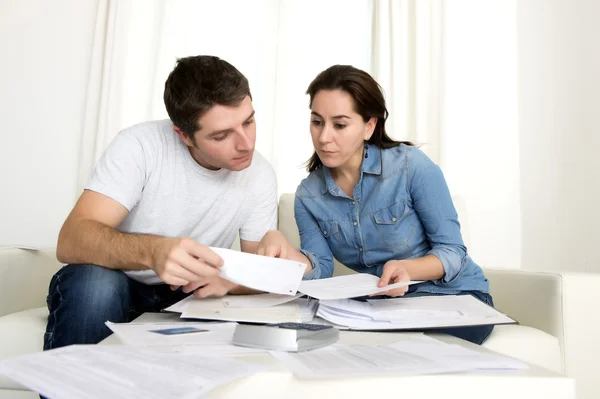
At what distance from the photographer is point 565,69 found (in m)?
2.79

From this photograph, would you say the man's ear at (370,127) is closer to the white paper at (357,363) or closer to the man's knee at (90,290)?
the man's knee at (90,290)

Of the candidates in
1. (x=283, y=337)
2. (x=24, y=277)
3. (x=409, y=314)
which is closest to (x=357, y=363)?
(x=283, y=337)

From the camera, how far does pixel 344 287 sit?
46.1 inches

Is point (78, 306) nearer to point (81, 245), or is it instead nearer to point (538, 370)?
point (81, 245)

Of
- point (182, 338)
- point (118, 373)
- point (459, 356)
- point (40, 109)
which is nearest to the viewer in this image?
point (118, 373)

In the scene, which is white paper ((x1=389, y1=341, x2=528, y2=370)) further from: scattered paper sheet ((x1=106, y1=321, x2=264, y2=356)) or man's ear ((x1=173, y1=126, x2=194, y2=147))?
man's ear ((x1=173, y1=126, x2=194, y2=147))

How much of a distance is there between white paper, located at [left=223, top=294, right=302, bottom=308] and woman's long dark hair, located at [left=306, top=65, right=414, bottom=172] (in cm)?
65

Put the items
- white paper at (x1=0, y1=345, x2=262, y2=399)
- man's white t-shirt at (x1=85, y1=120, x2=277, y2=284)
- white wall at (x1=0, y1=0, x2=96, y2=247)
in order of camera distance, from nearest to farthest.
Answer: white paper at (x1=0, y1=345, x2=262, y2=399) → man's white t-shirt at (x1=85, y1=120, x2=277, y2=284) → white wall at (x1=0, y1=0, x2=96, y2=247)

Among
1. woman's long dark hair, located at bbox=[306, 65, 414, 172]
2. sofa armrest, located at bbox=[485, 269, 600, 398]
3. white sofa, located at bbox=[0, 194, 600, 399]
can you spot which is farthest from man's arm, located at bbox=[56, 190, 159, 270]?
sofa armrest, located at bbox=[485, 269, 600, 398]

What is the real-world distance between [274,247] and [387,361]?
26.3 inches

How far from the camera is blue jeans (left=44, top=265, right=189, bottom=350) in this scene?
1201 millimetres

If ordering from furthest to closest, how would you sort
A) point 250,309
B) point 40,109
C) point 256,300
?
point 40,109 < point 256,300 < point 250,309

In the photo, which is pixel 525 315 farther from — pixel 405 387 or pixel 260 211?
pixel 405 387

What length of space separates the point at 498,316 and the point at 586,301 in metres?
0.61
